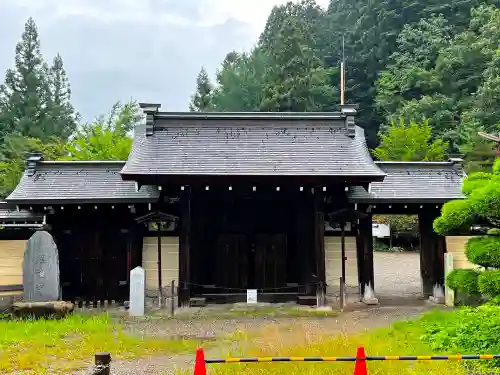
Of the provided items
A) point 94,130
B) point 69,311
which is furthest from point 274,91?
point 69,311

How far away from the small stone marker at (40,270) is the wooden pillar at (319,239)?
7277mm

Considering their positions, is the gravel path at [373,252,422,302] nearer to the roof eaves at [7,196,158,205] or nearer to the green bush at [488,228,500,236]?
the green bush at [488,228,500,236]

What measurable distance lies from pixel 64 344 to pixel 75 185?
6.41 metres

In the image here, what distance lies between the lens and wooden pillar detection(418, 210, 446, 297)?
15719mm

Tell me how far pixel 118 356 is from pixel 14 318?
4.92m

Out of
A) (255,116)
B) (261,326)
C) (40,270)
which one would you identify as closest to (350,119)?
(255,116)

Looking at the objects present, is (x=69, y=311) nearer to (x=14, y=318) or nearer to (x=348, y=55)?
(x=14, y=318)

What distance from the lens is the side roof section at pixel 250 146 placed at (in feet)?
46.3

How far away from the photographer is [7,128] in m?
48.8

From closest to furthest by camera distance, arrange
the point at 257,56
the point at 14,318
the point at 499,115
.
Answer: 1. the point at 14,318
2. the point at 499,115
3. the point at 257,56

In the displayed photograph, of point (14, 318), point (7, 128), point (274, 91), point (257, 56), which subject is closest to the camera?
point (14, 318)

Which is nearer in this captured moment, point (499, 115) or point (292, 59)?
point (499, 115)

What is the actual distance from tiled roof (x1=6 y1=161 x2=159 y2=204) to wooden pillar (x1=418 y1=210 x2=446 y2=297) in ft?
27.9

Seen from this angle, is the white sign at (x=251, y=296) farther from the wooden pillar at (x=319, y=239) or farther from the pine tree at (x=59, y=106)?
the pine tree at (x=59, y=106)
